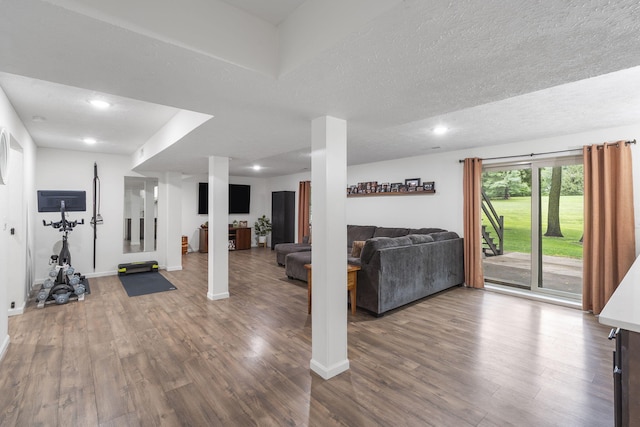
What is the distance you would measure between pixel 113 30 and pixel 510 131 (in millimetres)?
4466

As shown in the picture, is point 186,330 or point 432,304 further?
point 432,304

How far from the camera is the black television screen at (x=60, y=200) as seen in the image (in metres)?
4.97

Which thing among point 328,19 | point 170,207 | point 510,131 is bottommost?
point 170,207

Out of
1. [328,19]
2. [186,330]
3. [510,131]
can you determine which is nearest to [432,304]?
[510,131]

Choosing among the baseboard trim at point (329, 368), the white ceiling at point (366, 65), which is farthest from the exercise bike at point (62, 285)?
the baseboard trim at point (329, 368)

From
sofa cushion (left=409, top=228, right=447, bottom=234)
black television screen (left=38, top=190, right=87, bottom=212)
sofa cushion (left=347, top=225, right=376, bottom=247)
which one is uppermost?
black television screen (left=38, top=190, right=87, bottom=212)

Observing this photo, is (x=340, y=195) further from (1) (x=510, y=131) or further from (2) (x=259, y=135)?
(1) (x=510, y=131)

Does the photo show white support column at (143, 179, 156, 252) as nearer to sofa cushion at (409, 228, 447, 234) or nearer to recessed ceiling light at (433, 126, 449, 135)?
sofa cushion at (409, 228, 447, 234)

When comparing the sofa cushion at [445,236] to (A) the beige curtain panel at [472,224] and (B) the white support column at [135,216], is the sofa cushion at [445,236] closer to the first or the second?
(A) the beige curtain panel at [472,224]

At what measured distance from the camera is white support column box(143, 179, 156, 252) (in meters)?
6.48

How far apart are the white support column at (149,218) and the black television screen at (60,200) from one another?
1.21m

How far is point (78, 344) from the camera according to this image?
9.41 feet

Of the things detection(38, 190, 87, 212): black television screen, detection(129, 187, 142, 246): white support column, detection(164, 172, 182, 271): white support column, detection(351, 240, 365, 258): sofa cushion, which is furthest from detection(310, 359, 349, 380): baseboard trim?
detection(129, 187, 142, 246): white support column

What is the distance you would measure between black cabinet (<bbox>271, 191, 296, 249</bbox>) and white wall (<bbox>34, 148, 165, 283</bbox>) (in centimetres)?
364
